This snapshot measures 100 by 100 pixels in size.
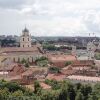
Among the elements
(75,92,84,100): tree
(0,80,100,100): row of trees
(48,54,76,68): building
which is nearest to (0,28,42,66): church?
(48,54,76,68): building

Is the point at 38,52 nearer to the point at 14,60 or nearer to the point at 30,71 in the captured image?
the point at 14,60

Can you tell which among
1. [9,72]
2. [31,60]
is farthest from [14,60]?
[9,72]

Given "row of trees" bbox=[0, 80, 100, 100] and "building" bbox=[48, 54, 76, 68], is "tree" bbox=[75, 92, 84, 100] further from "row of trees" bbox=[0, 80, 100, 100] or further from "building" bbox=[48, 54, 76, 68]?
"building" bbox=[48, 54, 76, 68]

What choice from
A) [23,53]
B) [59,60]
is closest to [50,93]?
[59,60]

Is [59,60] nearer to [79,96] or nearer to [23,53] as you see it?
[23,53]

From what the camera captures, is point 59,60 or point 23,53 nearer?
point 59,60

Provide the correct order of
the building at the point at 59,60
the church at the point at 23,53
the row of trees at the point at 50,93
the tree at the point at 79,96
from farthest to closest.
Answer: the church at the point at 23,53, the building at the point at 59,60, the tree at the point at 79,96, the row of trees at the point at 50,93

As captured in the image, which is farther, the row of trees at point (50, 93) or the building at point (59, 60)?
the building at point (59, 60)

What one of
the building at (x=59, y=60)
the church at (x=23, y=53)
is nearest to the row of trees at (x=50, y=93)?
the building at (x=59, y=60)

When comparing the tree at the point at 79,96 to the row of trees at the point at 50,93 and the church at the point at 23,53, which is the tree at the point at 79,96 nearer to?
the row of trees at the point at 50,93

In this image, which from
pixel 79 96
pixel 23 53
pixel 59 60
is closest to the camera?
pixel 79 96

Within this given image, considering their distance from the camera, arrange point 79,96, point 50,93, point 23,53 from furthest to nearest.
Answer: point 23,53 → point 50,93 → point 79,96
